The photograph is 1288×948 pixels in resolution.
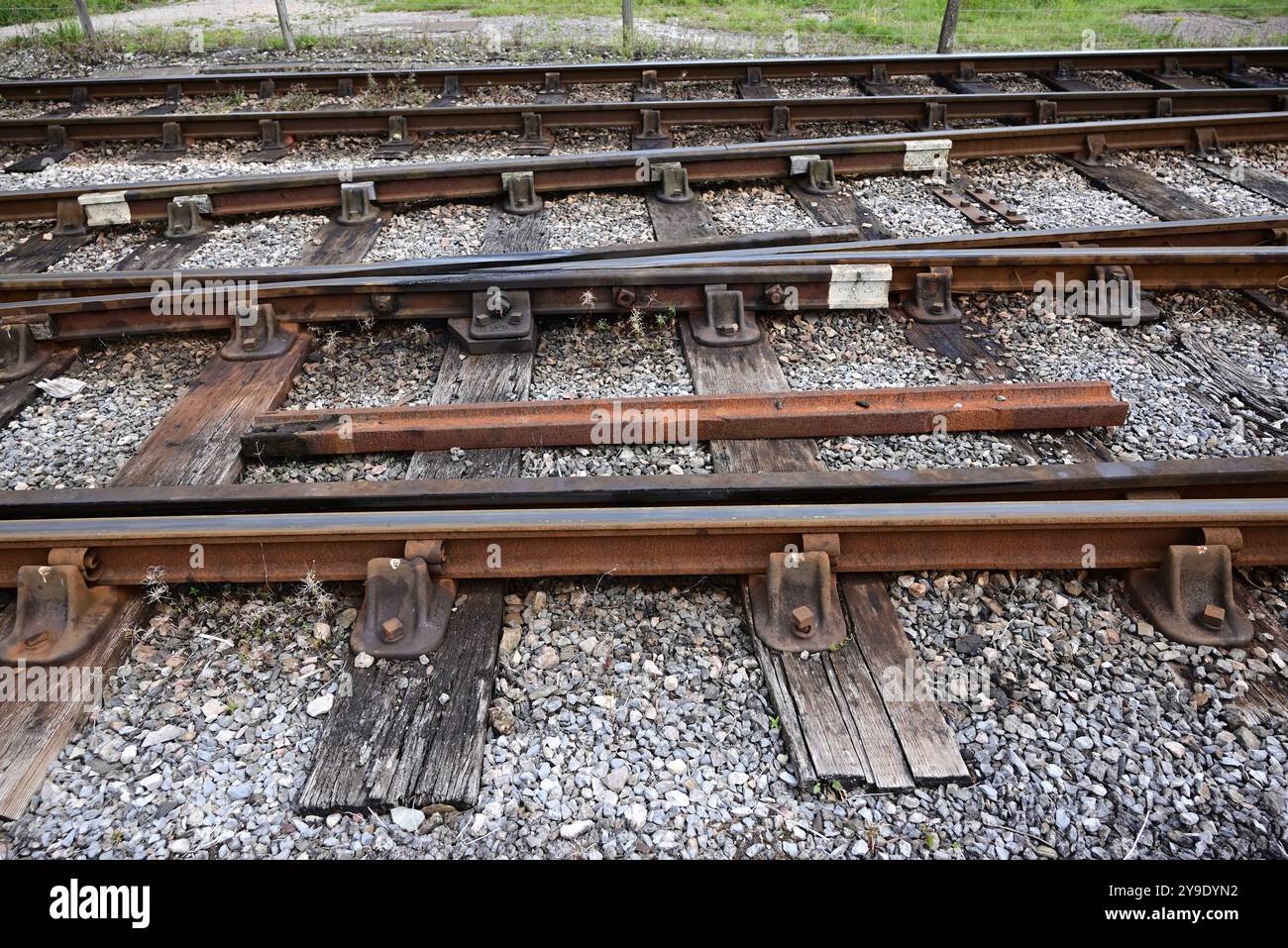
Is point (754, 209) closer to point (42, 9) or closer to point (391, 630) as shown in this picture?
point (391, 630)

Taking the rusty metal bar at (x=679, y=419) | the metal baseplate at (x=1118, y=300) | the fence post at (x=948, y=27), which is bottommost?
the rusty metal bar at (x=679, y=419)

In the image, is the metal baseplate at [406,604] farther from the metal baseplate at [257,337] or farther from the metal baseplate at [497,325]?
the metal baseplate at [257,337]

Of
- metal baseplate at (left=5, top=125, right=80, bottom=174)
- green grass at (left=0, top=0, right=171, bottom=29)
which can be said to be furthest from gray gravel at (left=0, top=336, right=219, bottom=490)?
green grass at (left=0, top=0, right=171, bottom=29)

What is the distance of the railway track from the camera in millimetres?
2842

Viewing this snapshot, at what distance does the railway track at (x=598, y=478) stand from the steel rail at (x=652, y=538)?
11 millimetres

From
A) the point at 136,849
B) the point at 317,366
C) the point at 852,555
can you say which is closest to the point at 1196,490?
the point at 852,555

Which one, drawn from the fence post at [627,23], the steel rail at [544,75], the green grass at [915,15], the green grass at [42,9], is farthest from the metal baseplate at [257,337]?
the green grass at [42,9]

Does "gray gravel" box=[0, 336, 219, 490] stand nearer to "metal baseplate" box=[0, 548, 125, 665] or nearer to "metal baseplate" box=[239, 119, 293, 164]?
"metal baseplate" box=[0, 548, 125, 665]

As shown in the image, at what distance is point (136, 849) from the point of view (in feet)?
7.54

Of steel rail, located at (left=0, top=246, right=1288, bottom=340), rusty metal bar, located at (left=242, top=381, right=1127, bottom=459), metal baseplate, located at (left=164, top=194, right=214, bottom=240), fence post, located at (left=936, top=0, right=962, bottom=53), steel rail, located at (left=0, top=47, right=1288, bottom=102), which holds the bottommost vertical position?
rusty metal bar, located at (left=242, top=381, right=1127, bottom=459)

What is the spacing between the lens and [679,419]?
3783 millimetres

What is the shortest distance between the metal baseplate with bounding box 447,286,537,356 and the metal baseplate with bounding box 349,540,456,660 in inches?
69.1

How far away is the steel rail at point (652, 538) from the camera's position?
2984 mm

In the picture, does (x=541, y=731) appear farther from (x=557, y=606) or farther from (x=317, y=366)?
(x=317, y=366)
